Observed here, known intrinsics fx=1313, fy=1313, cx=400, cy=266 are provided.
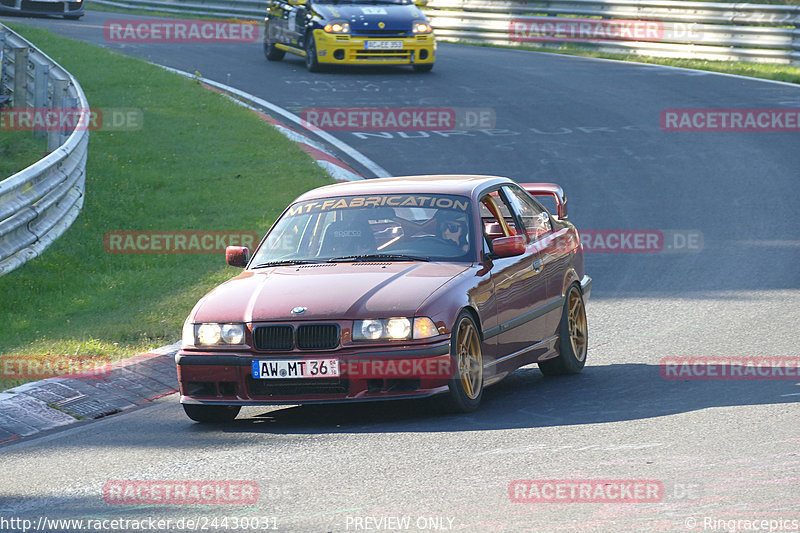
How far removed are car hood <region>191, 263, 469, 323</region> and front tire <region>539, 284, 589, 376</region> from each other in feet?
4.50

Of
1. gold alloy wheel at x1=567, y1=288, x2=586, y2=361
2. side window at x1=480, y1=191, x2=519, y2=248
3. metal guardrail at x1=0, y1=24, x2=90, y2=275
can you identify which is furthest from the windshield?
metal guardrail at x1=0, y1=24, x2=90, y2=275

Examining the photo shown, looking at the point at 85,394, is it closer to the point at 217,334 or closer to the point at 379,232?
the point at 217,334

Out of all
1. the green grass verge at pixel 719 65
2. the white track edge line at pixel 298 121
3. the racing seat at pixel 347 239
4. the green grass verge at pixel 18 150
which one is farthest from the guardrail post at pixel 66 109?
the green grass verge at pixel 719 65

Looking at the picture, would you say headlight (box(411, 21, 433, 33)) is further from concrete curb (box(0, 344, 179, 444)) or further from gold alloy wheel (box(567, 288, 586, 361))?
concrete curb (box(0, 344, 179, 444))

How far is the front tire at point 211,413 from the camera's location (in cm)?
788

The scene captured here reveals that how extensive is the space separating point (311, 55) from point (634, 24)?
701 cm

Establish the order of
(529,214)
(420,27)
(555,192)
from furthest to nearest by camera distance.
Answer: (420,27)
(555,192)
(529,214)

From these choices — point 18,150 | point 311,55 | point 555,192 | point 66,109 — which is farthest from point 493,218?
point 311,55

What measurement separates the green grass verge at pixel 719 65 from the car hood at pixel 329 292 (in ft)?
55.9

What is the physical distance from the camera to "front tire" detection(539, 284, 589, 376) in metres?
9.29

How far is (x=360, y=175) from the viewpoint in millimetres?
16516

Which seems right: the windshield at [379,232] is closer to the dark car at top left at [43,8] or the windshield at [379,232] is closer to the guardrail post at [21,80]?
the guardrail post at [21,80]

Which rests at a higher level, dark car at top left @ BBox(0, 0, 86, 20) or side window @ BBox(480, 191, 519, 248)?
side window @ BBox(480, 191, 519, 248)

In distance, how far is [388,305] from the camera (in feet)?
24.7
